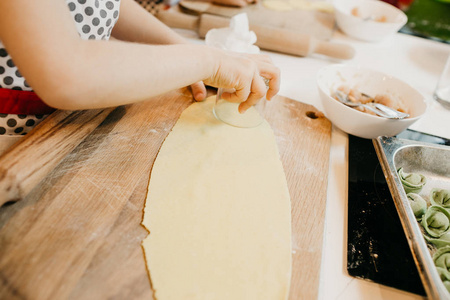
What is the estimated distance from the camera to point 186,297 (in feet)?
1.78

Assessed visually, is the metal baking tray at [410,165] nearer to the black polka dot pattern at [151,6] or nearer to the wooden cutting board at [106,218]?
the wooden cutting board at [106,218]

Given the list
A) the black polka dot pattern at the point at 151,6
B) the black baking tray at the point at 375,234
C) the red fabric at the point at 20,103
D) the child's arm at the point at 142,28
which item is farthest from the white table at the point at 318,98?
the red fabric at the point at 20,103

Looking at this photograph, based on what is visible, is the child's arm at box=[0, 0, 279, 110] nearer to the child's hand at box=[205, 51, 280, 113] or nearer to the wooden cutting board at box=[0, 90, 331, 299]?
the child's hand at box=[205, 51, 280, 113]

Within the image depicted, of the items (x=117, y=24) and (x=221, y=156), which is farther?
(x=117, y=24)

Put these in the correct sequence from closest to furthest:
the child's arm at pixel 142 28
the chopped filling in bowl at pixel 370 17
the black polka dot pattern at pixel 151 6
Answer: the child's arm at pixel 142 28 → the black polka dot pattern at pixel 151 6 → the chopped filling in bowl at pixel 370 17

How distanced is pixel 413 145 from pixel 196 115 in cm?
56

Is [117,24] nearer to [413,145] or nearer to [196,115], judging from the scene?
[196,115]

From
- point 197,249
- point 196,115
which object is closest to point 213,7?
Answer: point 196,115

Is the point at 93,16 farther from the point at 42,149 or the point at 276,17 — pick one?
the point at 276,17

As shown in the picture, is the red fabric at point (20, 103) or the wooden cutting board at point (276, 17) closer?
the red fabric at point (20, 103)

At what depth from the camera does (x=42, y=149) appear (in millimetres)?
676

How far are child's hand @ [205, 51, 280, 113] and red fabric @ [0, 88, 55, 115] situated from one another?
38 centimetres

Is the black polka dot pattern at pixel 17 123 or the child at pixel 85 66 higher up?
the child at pixel 85 66

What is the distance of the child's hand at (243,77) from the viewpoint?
75cm
